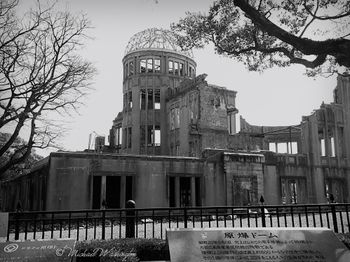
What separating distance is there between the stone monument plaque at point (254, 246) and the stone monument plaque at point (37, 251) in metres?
1.73

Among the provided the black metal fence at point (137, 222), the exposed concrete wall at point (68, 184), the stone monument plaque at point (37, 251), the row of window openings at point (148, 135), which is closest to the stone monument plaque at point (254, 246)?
the stone monument plaque at point (37, 251)

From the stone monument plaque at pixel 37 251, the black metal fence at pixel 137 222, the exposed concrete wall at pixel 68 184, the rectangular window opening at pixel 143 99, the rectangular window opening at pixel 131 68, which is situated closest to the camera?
the stone monument plaque at pixel 37 251

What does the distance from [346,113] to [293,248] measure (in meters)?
31.2

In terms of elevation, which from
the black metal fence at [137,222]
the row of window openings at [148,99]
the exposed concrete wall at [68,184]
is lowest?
the black metal fence at [137,222]

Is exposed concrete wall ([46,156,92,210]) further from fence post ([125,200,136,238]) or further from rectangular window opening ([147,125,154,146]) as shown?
rectangular window opening ([147,125,154,146])

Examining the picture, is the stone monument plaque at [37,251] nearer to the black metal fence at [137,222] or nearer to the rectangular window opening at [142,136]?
the black metal fence at [137,222]

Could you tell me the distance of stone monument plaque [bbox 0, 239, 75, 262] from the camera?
18.5 ft

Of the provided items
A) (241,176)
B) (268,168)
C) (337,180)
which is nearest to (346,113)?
(337,180)

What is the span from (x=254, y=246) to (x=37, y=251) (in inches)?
142

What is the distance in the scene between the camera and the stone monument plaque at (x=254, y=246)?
5805mm

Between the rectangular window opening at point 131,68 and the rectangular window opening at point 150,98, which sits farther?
the rectangular window opening at point 131,68

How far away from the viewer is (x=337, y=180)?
30984 millimetres

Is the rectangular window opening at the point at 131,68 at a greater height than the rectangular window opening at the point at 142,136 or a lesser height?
greater

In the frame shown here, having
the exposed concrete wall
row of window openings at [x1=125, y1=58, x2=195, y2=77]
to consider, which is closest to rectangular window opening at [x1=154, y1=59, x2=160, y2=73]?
row of window openings at [x1=125, y1=58, x2=195, y2=77]
